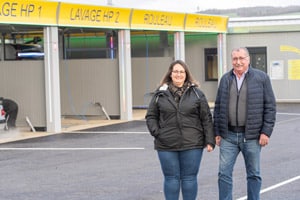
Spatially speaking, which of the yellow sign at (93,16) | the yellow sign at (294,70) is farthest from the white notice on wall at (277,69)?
the yellow sign at (93,16)

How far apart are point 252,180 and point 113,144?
800cm

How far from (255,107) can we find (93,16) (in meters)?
12.9

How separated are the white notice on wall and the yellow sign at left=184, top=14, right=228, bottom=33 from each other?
97.0 inches

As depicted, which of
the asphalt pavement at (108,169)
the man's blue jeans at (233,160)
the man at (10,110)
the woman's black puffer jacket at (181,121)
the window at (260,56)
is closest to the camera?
the woman's black puffer jacket at (181,121)

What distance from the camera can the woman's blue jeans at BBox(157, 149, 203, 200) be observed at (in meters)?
6.64

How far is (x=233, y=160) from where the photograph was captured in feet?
22.7

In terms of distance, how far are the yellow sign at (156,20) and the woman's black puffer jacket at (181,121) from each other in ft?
46.6

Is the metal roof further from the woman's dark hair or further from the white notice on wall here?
the woman's dark hair

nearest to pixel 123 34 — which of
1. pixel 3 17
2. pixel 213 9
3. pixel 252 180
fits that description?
pixel 3 17

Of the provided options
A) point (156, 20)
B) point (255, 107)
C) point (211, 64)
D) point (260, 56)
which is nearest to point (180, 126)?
point (255, 107)

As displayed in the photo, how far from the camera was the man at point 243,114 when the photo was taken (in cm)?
677

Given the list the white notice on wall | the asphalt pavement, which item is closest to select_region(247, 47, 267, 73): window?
the white notice on wall

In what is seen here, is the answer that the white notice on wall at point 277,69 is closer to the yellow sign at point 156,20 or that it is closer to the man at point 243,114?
the yellow sign at point 156,20

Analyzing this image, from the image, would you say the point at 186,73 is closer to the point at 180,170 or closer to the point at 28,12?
the point at 180,170
